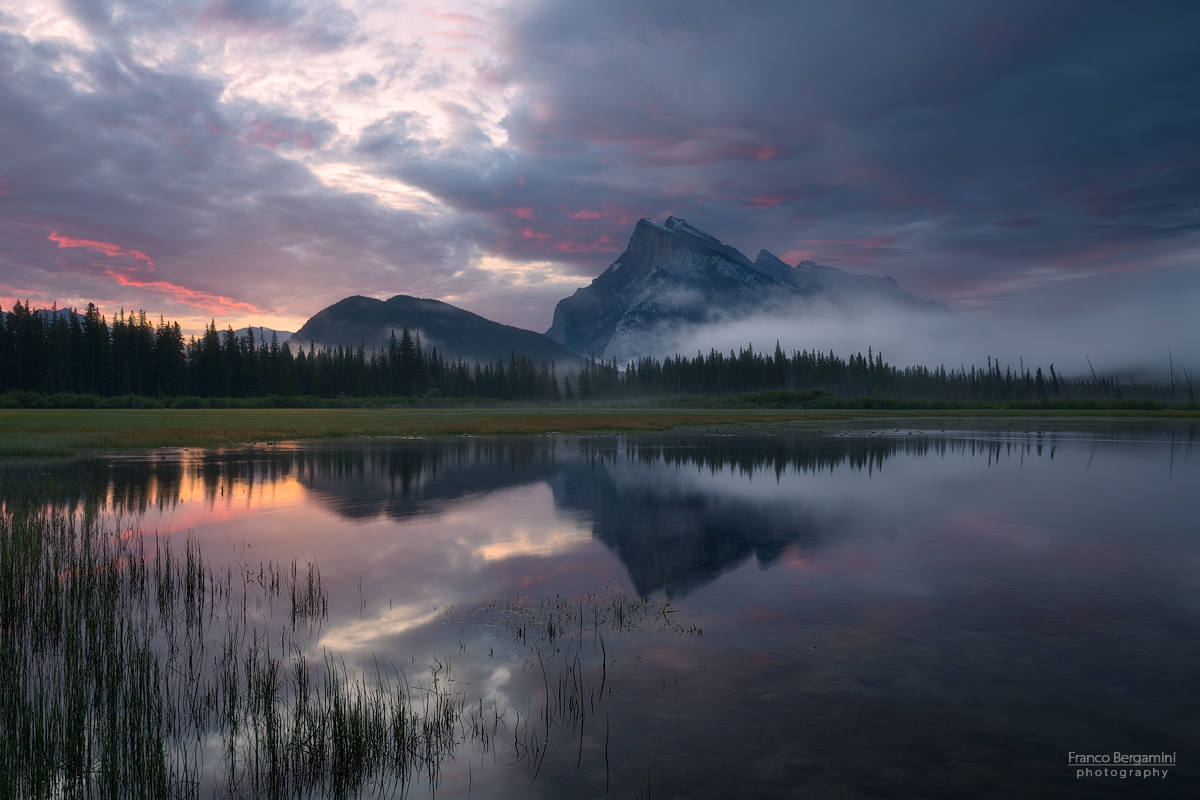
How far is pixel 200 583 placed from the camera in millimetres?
13883

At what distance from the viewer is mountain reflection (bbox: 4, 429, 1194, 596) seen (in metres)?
18.9

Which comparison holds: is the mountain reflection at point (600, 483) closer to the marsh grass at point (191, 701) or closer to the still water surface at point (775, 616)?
the still water surface at point (775, 616)

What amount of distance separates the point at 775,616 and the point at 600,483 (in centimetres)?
1957

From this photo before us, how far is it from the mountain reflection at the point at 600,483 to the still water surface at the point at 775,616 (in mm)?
265

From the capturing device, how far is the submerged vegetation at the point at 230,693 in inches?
270

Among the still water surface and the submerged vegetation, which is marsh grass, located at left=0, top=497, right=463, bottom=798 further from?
the still water surface

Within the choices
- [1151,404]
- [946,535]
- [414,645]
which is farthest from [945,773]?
[1151,404]

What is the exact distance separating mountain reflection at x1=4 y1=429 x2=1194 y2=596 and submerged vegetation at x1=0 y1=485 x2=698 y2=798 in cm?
560

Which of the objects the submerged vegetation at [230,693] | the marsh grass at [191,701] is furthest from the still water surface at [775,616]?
the marsh grass at [191,701]

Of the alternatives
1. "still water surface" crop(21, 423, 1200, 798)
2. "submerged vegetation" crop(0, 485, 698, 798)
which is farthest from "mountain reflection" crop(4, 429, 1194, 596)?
"submerged vegetation" crop(0, 485, 698, 798)

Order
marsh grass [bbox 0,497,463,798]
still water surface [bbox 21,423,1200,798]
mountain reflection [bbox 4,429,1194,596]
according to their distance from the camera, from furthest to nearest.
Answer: mountain reflection [bbox 4,429,1194,596]
still water surface [bbox 21,423,1200,798]
marsh grass [bbox 0,497,463,798]

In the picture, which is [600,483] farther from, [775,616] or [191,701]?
[191,701]

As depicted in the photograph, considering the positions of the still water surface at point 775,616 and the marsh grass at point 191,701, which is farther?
the still water surface at point 775,616

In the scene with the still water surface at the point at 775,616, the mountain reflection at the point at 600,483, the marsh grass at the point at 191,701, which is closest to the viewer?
the marsh grass at the point at 191,701
